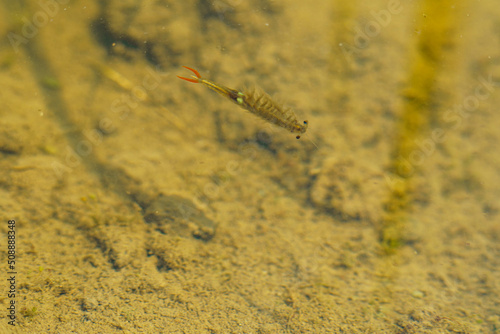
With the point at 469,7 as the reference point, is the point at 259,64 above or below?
below

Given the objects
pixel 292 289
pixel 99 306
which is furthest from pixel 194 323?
pixel 292 289

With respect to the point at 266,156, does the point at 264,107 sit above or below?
above

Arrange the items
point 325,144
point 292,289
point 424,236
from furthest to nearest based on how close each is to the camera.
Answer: point 325,144 < point 424,236 < point 292,289

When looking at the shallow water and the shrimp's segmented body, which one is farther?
the shrimp's segmented body

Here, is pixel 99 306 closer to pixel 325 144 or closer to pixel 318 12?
pixel 325 144

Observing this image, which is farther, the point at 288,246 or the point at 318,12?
the point at 318,12

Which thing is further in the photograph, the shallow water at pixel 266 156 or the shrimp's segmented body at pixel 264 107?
the shrimp's segmented body at pixel 264 107

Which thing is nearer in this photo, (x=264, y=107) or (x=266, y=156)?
(x=264, y=107)

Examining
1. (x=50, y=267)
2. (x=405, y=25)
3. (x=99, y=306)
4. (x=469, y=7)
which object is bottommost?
(x=50, y=267)
